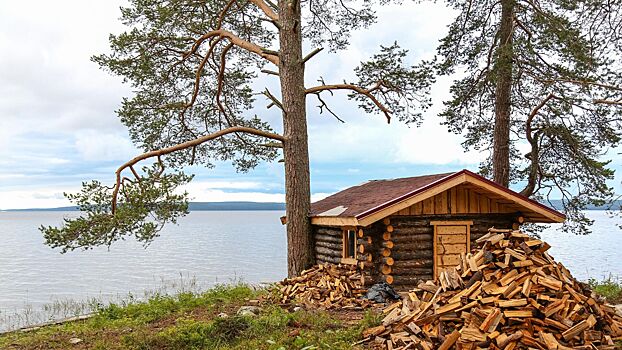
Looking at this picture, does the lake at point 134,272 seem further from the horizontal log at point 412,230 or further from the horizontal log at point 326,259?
the horizontal log at point 412,230

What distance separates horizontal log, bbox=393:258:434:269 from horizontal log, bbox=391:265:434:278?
0.05 metres

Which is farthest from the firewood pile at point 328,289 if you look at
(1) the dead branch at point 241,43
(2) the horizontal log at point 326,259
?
(1) the dead branch at point 241,43

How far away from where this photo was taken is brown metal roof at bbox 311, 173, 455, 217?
12420mm

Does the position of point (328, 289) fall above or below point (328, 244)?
Result: below

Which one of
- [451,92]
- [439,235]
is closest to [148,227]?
[439,235]

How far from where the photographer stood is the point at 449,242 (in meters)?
12.9

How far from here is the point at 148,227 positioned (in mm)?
12023

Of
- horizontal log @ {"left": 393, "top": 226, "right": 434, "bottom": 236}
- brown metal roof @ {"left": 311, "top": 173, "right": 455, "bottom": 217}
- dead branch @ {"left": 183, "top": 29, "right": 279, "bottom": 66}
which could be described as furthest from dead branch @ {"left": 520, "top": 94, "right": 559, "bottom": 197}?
dead branch @ {"left": 183, "top": 29, "right": 279, "bottom": 66}

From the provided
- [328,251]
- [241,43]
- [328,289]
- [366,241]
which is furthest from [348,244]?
[241,43]

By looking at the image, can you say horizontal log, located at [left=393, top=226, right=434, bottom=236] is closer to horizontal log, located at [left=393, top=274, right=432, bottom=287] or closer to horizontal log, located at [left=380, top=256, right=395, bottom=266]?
horizontal log, located at [left=380, top=256, right=395, bottom=266]

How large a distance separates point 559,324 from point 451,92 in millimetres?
10866

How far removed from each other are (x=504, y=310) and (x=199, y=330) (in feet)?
14.6

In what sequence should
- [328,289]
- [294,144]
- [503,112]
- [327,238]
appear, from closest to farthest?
[328,289], [327,238], [294,144], [503,112]

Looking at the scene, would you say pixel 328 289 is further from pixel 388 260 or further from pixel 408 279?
pixel 408 279
